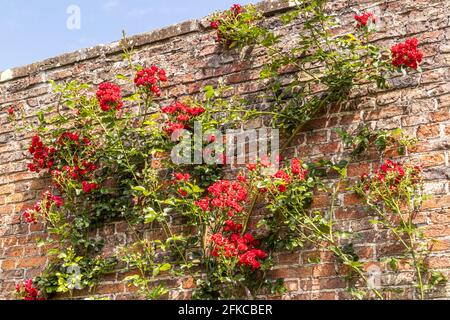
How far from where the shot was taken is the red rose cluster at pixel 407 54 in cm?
341

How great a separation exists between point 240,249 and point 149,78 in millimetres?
1267

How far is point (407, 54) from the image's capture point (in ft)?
11.2

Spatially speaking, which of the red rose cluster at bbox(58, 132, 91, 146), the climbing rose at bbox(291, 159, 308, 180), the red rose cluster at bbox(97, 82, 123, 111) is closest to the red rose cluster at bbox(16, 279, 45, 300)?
the red rose cluster at bbox(58, 132, 91, 146)

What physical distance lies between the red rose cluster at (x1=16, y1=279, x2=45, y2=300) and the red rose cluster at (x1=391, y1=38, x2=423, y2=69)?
8.44ft

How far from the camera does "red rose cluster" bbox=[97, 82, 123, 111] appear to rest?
13.4ft

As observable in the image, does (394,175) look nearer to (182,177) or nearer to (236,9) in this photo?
(182,177)

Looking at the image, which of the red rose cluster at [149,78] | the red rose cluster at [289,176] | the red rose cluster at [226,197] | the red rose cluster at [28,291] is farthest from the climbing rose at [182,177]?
the red rose cluster at [28,291]

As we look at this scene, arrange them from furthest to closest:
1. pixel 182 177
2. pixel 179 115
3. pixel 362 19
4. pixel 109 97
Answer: pixel 109 97
pixel 179 115
pixel 182 177
pixel 362 19

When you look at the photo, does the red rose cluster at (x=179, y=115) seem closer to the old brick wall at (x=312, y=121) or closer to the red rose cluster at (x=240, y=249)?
the old brick wall at (x=312, y=121)

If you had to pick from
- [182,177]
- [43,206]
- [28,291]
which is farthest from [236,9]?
[28,291]
